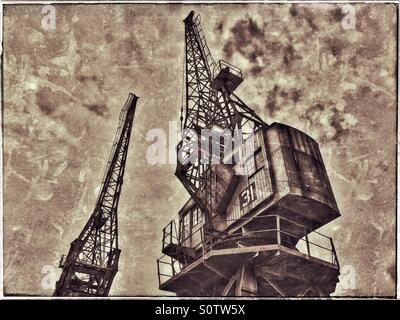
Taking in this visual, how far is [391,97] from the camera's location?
771 inches

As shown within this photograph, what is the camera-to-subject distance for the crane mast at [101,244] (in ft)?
77.0

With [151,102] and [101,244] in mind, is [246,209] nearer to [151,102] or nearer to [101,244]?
[151,102]

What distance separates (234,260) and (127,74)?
367 inches

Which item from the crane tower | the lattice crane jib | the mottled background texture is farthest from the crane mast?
the crane tower

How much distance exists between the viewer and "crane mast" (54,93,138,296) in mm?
23469

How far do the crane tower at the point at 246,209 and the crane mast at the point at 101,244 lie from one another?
3.48 m

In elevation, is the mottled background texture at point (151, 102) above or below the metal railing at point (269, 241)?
above

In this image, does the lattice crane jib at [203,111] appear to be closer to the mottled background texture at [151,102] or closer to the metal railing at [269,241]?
the mottled background texture at [151,102]

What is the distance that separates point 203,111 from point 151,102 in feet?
8.91

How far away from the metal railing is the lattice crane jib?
130 centimetres

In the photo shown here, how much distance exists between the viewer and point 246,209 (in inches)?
735

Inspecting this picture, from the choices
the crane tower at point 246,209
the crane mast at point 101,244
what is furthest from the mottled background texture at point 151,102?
the crane mast at point 101,244

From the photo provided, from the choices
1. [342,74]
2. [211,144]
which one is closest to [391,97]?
[342,74]

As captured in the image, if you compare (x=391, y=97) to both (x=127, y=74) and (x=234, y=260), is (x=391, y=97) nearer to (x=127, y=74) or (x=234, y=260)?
(x=234, y=260)
